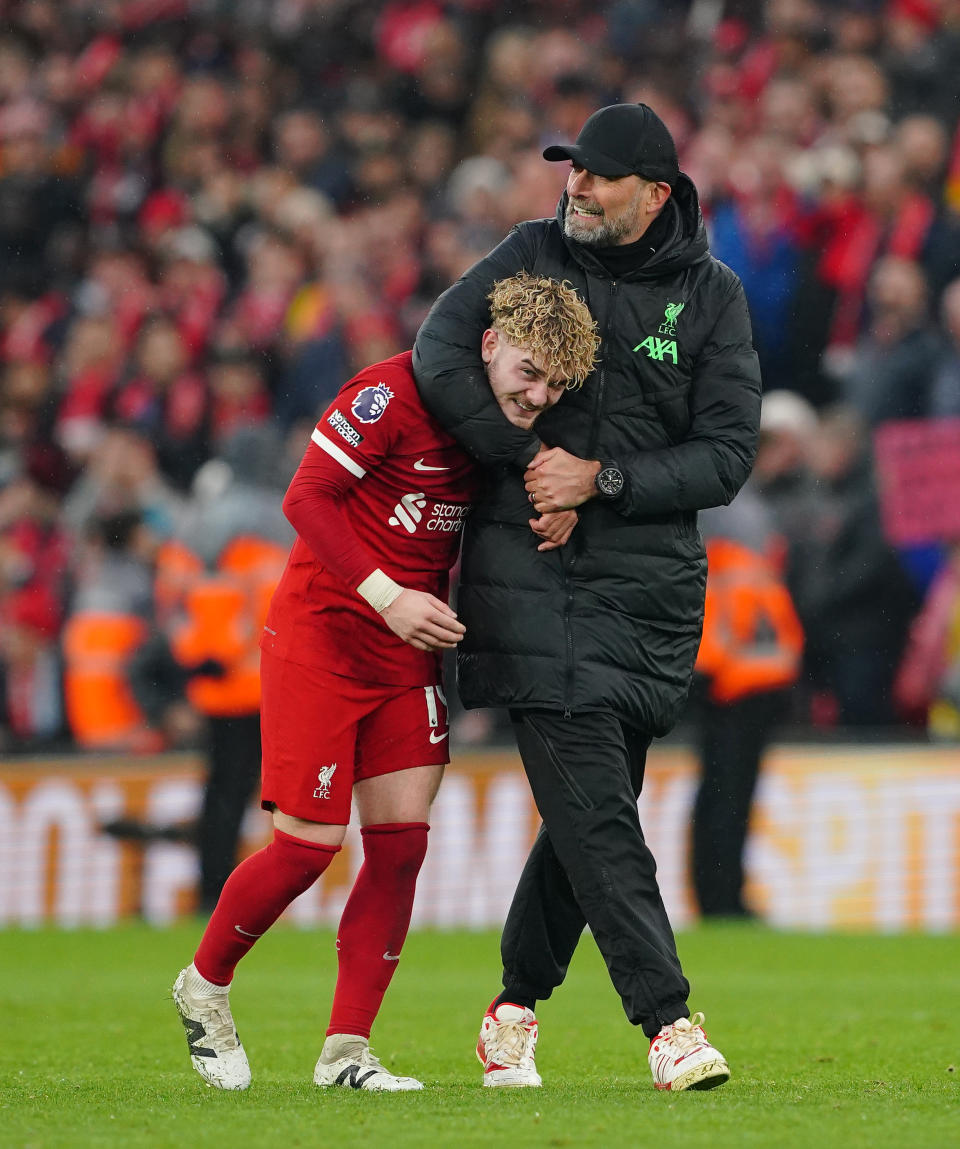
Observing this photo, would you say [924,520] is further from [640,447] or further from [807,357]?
[640,447]

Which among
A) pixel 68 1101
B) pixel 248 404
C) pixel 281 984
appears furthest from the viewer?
pixel 248 404

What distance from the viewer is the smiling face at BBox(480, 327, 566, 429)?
14.8 feet

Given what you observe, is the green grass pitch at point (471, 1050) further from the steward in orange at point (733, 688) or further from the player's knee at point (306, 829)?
the player's knee at point (306, 829)

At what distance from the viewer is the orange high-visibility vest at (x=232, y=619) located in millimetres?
10000

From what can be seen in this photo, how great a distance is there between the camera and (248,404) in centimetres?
1211

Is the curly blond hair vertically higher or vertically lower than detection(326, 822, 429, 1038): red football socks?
higher

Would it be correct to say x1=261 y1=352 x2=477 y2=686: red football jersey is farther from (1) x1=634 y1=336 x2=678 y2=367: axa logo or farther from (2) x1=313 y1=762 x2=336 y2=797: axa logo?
(1) x1=634 y1=336 x2=678 y2=367: axa logo

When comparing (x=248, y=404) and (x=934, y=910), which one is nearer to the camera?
Result: (x=934, y=910)

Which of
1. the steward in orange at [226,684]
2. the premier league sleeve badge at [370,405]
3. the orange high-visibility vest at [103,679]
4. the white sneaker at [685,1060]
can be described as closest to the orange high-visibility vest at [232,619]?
the steward in orange at [226,684]

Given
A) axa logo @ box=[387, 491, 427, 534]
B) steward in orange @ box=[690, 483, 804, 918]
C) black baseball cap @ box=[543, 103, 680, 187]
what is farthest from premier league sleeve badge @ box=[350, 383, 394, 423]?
steward in orange @ box=[690, 483, 804, 918]

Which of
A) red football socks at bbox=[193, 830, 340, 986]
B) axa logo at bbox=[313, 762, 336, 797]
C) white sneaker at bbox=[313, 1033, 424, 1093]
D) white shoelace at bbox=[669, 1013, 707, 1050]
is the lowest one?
white sneaker at bbox=[313, 1033, 424, 1093]

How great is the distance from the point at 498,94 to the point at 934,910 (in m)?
7.13

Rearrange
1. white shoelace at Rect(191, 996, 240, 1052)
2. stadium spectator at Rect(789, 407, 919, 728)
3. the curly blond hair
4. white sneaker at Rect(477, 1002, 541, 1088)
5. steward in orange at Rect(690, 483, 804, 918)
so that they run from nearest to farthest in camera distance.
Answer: the curly blond hair → white shoelace at Rect(191, 996, 240, 1052) → white sneaker at Rect(477, 1002, 541, 1088) → steward in orange at Rect(690, 483, 804, 918) → stadium spectator at Rect(789, 407, 919, 728)

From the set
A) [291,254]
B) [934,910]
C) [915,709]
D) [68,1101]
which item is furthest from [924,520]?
[68,1101]
